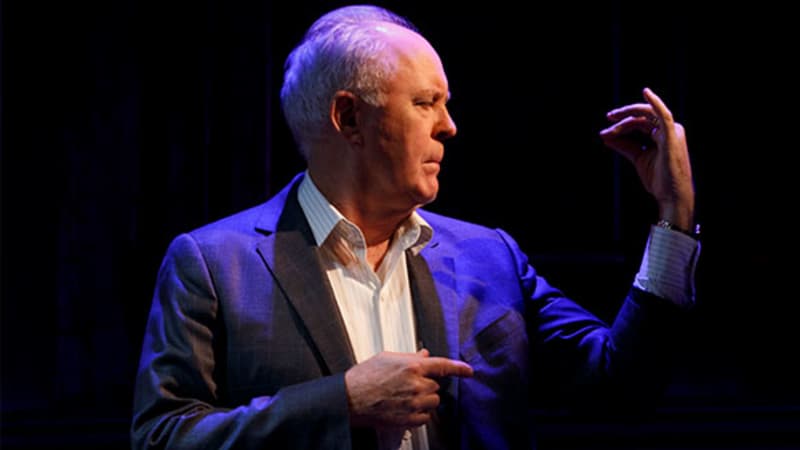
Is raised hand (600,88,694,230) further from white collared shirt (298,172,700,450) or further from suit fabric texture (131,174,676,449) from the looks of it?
suit fabric texture (131,174,676,449)

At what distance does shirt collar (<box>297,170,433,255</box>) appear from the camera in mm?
1627

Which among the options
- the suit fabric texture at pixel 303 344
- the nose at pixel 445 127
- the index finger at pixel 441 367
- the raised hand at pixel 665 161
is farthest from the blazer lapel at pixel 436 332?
the raised hand at pixel 665 161

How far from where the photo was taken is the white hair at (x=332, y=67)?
5.17 feet

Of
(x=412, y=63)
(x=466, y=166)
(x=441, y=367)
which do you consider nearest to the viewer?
(x=441, y=367)

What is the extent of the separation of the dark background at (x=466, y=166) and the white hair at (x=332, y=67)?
1.73ft

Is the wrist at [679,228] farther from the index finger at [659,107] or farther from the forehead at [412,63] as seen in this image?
the forehead at [412,63]

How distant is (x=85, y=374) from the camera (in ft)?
7.09

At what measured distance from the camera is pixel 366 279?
1634 mm

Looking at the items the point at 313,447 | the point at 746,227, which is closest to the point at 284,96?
the point at 313,447

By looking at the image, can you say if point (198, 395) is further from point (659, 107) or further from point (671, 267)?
point (659, 107)

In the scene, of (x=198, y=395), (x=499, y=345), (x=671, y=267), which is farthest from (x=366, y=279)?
(x=671, y=267)

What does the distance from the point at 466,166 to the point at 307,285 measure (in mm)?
914

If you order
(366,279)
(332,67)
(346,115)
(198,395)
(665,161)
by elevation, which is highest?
(332,67)

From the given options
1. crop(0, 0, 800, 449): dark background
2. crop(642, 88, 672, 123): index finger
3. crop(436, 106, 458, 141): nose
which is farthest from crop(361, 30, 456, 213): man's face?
crop(0, 0, 800, 449): dark background
